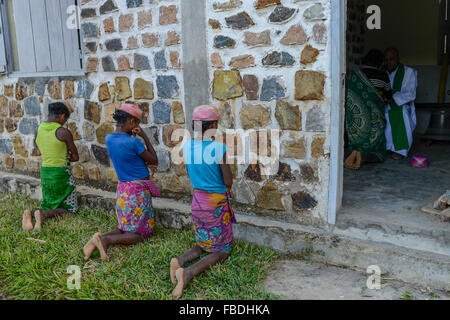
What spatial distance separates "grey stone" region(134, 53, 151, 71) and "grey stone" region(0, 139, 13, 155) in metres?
2.68

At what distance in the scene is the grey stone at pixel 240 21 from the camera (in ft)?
10.9

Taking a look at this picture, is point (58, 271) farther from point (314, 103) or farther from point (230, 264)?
point (314, 103)

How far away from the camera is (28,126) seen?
17.4 ft

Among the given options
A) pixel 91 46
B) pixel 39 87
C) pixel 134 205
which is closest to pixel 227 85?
pixel 134 205

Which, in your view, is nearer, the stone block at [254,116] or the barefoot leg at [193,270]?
the barefoot leg at [193,270]

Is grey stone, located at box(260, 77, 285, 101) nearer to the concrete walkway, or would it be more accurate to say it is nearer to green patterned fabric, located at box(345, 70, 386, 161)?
the concrete walkway

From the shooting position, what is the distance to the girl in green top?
4148mm

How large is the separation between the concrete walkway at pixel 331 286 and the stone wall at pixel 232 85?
0.45 m

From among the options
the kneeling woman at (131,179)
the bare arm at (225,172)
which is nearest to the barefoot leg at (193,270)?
the bare arm at (225,172)

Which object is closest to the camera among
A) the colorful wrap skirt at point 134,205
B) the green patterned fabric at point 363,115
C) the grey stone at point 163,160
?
the colorful wrap skirt at point 134,205

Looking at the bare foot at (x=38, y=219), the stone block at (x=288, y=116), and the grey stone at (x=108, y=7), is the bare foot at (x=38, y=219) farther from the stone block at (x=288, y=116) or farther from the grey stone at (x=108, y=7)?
the stone block at (x=288, y=116)

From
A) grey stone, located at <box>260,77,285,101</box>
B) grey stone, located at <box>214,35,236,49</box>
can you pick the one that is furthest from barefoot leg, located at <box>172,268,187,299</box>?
grey stone, located at <box>214,35,236,49</box>

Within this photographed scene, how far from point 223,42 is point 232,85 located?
38 cm

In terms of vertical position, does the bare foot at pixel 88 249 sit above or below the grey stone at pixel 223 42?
below
